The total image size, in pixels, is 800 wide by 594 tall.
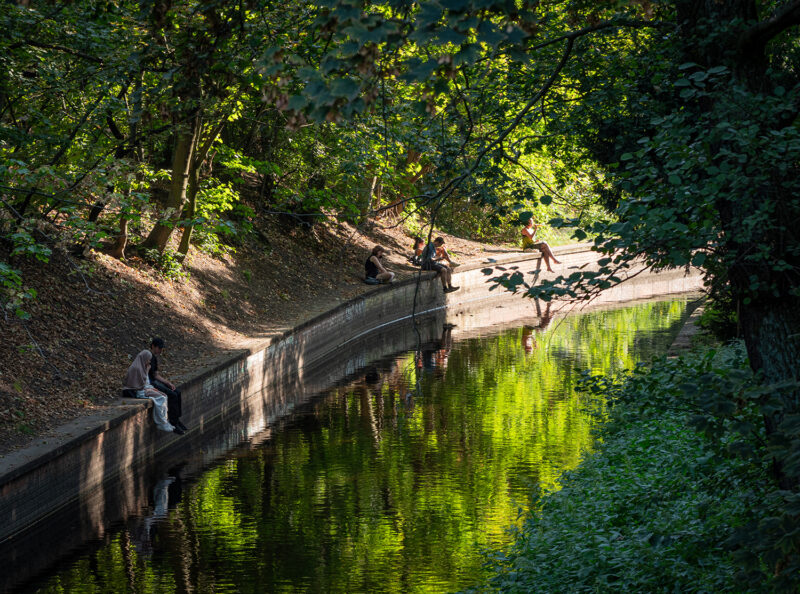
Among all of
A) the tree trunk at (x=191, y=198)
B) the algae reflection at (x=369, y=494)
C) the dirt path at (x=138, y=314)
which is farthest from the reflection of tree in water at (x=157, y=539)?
the tree trunk at (x=191, y=198)

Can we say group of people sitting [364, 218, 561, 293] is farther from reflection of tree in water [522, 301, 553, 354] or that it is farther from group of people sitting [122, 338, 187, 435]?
group of people sitting [122, 338, 187, 435]

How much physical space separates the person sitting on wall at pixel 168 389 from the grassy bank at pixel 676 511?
5.61 meters

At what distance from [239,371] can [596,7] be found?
10.3m

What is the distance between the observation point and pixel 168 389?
43.2ft

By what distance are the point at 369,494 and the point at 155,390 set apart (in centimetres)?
346

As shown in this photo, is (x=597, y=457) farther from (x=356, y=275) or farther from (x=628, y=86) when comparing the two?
(x=356, y=275)

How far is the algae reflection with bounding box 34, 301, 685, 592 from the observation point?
9.39 m

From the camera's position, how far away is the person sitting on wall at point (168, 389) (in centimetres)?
1313

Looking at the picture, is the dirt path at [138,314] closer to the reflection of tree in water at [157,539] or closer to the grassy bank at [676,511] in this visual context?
the reflection of tree in water at [157,539]

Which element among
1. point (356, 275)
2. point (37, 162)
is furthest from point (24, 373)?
point (356, 275)

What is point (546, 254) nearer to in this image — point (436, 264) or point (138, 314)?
point (436, 264)

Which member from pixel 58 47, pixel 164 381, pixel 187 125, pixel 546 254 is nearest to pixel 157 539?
pixel 164 381

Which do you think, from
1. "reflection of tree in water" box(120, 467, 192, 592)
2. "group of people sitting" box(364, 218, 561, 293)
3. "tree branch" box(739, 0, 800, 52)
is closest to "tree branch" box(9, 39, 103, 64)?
"reflection of tree in water" box(120, 467, 192, 592)

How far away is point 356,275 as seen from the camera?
26.1m
